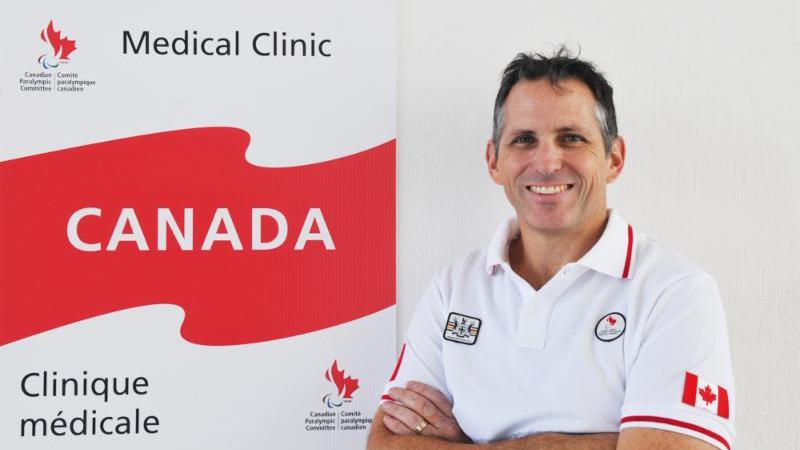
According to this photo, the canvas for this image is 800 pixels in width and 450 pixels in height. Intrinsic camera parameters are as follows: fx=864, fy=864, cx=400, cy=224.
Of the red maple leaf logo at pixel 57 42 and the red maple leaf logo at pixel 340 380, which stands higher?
the red maple leaf logo at pixel 57 42

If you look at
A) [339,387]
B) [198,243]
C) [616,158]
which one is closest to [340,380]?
[339,387]

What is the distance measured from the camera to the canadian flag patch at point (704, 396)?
1417mm

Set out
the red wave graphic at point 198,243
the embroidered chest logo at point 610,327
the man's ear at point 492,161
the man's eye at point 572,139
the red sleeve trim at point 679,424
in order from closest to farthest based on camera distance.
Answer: the red sleeve trim at point 679,424 < the embroidered chest logo at point 610,327 < the man's eye at point 572,139 < the man's ear at point 492,161 < the red wave graphic at point 198,243

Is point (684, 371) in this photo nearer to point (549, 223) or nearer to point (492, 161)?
point (549, 223)

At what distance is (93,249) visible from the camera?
6.20 feet

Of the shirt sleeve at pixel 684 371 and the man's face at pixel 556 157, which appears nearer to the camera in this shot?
the shirt sleeve at pixel 684 371

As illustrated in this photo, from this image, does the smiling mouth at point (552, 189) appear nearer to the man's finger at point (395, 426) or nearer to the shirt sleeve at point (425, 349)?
the shirt sleeve at point (425, 349)

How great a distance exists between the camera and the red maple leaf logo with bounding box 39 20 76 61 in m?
1.88

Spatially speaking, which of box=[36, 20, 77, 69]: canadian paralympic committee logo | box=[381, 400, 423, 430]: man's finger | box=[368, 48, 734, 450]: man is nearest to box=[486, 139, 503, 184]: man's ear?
box=[368, 48, 734, 450]: man

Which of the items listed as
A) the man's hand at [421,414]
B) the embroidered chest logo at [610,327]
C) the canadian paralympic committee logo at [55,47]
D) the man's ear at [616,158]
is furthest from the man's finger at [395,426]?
the canadian paralympic committee logo at [55,47]

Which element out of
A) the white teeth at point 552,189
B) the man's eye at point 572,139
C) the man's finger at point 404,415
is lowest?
the man's finger at point 404,415

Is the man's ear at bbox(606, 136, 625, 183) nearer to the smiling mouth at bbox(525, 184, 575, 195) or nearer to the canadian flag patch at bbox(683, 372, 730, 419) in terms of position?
the smiling mouth at bbox(525, 184, 575, 195)

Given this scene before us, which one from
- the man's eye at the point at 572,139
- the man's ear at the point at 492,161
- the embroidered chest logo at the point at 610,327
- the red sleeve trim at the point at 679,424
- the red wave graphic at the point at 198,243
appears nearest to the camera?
the red sleeve trim at the point at 679,424

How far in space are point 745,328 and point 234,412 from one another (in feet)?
3.85
